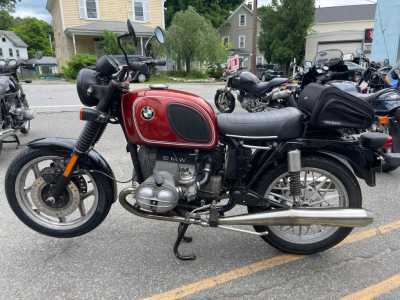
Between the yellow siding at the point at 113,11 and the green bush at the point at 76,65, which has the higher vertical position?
the yellow siding at the point at 113,11

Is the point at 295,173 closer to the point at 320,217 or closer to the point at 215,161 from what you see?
the point at 320,217

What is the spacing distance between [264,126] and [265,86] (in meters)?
4.74

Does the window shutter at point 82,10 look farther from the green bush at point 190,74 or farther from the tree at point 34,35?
the tree at point 34,35

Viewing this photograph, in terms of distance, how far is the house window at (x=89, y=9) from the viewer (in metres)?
22.7

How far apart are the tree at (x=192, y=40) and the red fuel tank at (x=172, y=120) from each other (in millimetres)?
21128

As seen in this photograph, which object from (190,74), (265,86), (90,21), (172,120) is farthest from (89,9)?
(172,120)

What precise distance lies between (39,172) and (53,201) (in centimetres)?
25

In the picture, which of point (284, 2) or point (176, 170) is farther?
point (284, 2)

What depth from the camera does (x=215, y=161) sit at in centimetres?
228

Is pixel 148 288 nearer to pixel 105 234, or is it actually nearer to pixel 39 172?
pixel 105 234

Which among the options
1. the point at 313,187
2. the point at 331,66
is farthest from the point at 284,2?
the point at 313,187

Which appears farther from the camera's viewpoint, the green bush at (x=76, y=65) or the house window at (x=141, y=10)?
the house window at (x=141, y=10)

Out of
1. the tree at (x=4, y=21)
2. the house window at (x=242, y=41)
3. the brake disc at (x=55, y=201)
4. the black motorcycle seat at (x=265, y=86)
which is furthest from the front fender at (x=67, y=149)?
the tree at (x=4, y=21)

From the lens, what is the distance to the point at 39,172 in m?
2.50
